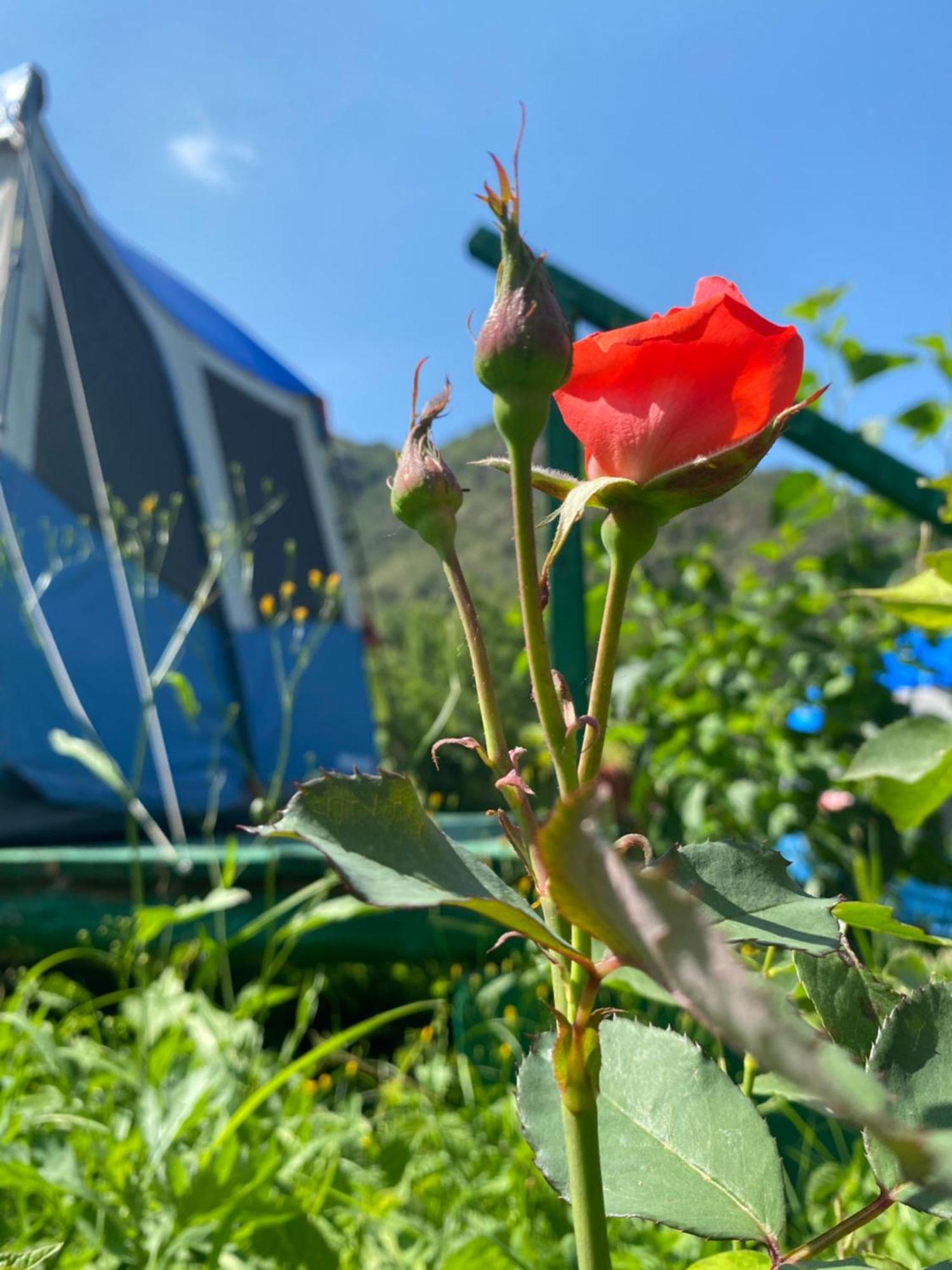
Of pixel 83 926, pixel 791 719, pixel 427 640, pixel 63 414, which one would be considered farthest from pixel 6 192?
pixel 427 640

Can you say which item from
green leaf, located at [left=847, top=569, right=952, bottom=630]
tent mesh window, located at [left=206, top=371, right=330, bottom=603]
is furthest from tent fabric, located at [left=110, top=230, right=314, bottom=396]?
green leaf, located at [left=847, top=569, right=952, bottom=630]

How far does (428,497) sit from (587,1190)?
6.1 inches

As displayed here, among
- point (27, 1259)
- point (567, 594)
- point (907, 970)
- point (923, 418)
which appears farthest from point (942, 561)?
point (923, 418)

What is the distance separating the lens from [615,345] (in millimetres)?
224

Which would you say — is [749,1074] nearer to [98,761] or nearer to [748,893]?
[748,893]

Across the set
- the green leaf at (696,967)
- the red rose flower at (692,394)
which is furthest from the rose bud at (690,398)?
the green leaf at (696,967)

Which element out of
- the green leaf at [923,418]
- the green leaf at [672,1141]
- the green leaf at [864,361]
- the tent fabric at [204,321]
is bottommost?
the green leaf at [672,1141]

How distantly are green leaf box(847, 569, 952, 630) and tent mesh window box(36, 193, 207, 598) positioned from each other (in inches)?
112

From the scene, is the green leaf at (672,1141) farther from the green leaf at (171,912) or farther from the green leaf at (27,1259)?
the green leaf at (171,912)

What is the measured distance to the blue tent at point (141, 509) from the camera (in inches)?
106

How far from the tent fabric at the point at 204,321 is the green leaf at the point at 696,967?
12.6 feet

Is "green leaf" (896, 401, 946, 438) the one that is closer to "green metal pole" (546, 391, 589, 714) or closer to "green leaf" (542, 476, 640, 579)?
"green metal pole" (546, 391, 589, 714)

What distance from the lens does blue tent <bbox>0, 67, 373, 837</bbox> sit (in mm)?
2697

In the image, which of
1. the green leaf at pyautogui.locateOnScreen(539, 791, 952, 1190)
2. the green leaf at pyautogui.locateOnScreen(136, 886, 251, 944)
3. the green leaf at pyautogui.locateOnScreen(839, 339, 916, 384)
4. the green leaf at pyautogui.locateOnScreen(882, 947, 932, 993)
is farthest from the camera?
the green leaf at pyautogui.locateOnScreen(839, 339, 916, 384)
